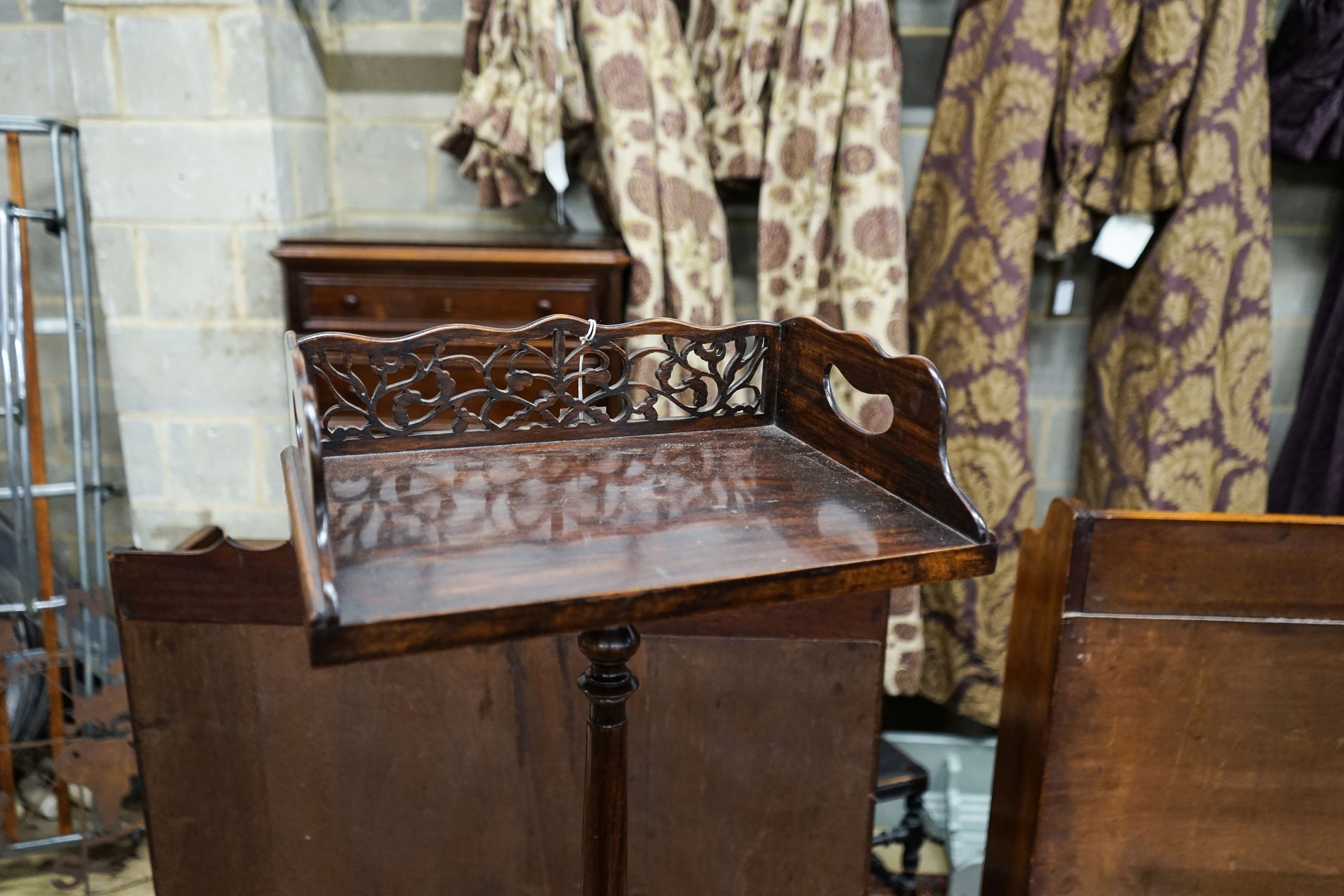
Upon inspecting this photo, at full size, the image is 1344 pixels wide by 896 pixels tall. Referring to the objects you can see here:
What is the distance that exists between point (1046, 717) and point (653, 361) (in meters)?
0.78

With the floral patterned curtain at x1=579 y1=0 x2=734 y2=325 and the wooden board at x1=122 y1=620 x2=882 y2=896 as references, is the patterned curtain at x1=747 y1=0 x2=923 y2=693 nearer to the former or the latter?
the floral patterned curtain at x1=579 y1=0 x2=734 y2=325

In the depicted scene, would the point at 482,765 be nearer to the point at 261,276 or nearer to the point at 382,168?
the point at 261,276

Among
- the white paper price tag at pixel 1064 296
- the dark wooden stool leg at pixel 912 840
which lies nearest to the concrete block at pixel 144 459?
the dark wooden stool leg at pixel 912 840

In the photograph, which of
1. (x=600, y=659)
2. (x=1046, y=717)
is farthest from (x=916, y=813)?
(x=600, y=659)

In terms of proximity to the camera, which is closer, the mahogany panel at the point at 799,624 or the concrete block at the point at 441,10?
the mahogany panel at the point at 799,624

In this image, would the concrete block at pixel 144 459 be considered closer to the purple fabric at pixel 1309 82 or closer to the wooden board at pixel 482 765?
the wooden board at pixel 482 765

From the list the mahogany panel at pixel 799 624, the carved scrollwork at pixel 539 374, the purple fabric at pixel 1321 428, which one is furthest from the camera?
the purple fabric at pixel 1321 428

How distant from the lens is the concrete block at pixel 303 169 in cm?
171

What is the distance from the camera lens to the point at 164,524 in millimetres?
1847

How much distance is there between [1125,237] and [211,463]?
1749 millimetres

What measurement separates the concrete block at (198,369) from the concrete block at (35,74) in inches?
24.2

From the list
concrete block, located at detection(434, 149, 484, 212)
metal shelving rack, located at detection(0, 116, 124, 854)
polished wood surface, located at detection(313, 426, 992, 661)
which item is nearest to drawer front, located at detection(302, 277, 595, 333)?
concrete block, located at detection(434, 149, 484, 212)

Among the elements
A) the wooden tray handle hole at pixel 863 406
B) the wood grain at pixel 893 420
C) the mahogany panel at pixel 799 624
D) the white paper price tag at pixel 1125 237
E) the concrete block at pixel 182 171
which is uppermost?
the concrete block at pixel 182 171

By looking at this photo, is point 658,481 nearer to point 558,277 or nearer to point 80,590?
point 558,277
